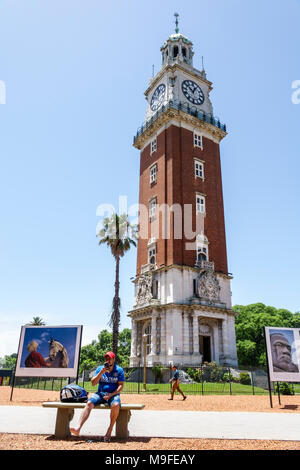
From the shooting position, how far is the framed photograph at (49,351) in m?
15.3

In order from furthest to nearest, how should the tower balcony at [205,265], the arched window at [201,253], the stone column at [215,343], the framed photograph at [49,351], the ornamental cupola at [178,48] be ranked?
the ornamental cupola at [178,48]
the arched window at [201,253]
the tower balcony at [205,265]
the stone column at [215,343]
the framed photograph at [49,351]

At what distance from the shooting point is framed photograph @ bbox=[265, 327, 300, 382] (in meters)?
14.6

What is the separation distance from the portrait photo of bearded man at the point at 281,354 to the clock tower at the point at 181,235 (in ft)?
59.6

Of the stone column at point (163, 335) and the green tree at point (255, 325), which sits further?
the green tree at point (255, 325)

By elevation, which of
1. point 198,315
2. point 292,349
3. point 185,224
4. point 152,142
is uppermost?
point 152,142

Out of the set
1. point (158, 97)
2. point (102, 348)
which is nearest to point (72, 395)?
point (158, 97)

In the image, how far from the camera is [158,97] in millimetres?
48062

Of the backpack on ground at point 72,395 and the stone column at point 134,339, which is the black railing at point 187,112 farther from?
the backpack on ground at point 72,395

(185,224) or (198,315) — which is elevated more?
(185,224)

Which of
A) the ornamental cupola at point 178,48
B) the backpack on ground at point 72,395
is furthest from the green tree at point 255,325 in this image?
the backpack on ground at point 72,395
